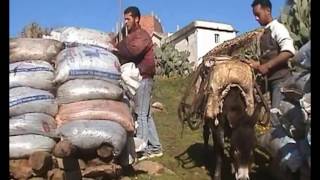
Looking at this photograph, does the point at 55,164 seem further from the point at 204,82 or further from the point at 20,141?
the point at 204,82

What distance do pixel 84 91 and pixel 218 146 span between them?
1612mm

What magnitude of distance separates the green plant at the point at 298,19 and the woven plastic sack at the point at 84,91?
3239 mm

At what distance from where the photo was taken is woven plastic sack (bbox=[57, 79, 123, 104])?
6977 millimetres

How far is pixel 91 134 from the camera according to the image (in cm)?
652

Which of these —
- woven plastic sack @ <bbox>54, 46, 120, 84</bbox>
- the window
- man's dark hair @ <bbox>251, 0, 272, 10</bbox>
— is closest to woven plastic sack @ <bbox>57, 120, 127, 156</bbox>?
woven plastic sack @ <bbox>54, 46, 120, 84</bbox>

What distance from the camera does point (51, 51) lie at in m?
7.55

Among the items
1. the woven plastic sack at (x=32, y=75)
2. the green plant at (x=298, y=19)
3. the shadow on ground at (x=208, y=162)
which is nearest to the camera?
the woven plastic sack at (x=32, y=75)

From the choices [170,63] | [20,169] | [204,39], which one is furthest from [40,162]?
[204,39]

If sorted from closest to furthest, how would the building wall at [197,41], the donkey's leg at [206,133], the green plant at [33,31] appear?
the donkey's leg at [206,133] < the green plant at [33,31] < the building wall at [197,41]

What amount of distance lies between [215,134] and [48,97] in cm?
189

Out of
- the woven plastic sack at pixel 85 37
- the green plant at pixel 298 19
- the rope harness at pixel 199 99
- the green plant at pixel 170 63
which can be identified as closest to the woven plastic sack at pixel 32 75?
the woven plastic sack at pixel 85 37

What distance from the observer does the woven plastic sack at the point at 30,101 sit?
6.75 meters

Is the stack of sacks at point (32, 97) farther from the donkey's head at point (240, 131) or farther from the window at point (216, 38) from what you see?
the window at point (216, 38)
